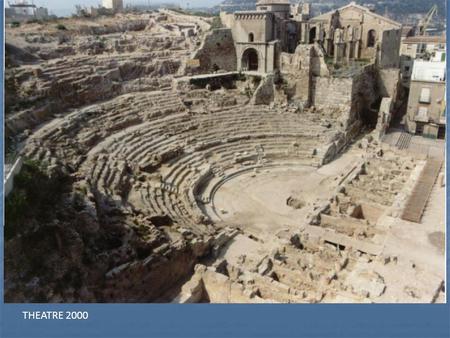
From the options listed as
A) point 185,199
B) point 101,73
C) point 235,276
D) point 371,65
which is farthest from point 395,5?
point 235,276

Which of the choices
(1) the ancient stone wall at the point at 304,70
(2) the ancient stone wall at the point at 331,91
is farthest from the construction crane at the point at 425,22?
(2) the ancient stone wall at the point at 331,91

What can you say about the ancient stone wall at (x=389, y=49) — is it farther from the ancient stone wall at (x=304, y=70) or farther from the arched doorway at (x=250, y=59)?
the arched doorway at (x=250, y=59)

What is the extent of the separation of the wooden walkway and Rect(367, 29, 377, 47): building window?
16507mm

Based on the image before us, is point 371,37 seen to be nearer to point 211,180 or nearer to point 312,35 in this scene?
point 312,35

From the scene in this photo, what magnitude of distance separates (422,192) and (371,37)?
20.8 m

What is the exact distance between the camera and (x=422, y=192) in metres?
18.6

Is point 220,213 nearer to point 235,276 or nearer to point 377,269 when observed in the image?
point 235,276

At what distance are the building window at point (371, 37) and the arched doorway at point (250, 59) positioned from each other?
9.80 metres

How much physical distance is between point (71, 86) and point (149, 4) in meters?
38.9

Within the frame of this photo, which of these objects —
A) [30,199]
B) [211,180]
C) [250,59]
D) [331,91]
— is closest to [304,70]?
[331,91]

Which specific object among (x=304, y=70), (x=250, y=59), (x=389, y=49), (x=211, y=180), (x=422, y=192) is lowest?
(x=211, y=180)

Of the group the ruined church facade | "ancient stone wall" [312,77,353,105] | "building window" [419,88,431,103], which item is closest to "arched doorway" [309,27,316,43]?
the ruined church facade

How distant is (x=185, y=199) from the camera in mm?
19406

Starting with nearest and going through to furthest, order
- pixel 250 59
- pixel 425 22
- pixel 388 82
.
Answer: pixel 388 82 → pixel 250 59 → pixel 425 22
